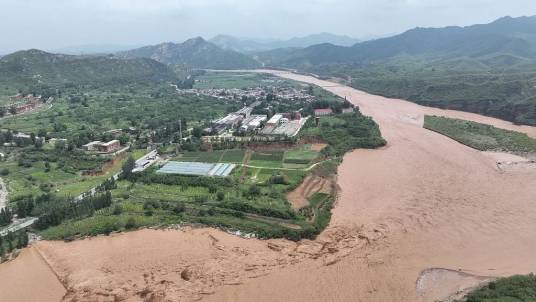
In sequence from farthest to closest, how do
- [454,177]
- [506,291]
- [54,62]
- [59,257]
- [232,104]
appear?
[54,62]
[232,104]
[454,177]
[59,257]
[506,291]

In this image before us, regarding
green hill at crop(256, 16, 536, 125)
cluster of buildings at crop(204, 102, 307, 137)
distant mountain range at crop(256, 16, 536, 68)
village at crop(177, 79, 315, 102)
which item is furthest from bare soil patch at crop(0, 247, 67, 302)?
distant mountain range at crop(256, 16, 536, 68)

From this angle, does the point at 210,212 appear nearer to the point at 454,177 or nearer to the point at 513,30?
the point at 454,177

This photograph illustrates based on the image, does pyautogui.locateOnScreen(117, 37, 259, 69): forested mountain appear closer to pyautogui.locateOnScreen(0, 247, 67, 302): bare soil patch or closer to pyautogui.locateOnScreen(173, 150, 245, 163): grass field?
pyautogui.locateOnScreen(173, 150, 245, 163): grass field

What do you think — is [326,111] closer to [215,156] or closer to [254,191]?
[215,156]

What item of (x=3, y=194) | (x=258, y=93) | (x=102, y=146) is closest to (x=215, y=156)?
(x=102, y=146)

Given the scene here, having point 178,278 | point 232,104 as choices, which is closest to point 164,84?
point 232,104
